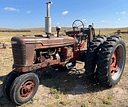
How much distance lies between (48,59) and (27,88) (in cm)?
114

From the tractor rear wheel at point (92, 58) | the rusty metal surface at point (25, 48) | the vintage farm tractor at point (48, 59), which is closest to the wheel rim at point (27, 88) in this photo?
the vintage farm tractor at point (48, 59)

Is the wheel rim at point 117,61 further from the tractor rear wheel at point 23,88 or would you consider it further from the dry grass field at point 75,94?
the tractor rear wheel at point 23,88

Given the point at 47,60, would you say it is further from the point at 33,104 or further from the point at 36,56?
the point at 33,104

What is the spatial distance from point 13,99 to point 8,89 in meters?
0.41

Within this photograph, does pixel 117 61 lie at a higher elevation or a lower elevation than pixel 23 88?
higher

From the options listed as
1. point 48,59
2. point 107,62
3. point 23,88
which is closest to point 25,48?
point 48,59

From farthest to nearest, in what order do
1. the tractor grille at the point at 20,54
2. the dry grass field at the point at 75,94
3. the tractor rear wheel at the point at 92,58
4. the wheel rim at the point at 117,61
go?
the wheel rim at the point at 117,61, the tractor rear wheel at the point at 92,58, the dry grass field at the point at 75,94, the tractor grille at the point at 20,54

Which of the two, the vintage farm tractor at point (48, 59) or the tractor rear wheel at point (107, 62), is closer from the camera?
the vintage farm tractor at point (48, 59)

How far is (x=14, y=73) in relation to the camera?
10.8 feet

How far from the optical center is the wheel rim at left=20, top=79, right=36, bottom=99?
10.1 ft

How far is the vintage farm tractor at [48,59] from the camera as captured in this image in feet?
10.0

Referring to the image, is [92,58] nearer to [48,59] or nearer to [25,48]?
[48,59]

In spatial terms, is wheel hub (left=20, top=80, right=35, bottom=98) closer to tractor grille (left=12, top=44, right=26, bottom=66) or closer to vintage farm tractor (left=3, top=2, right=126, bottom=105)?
vintage farm tractor (left=3, top=2, right=126, bottom=105)

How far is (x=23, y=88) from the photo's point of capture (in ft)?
9.99
